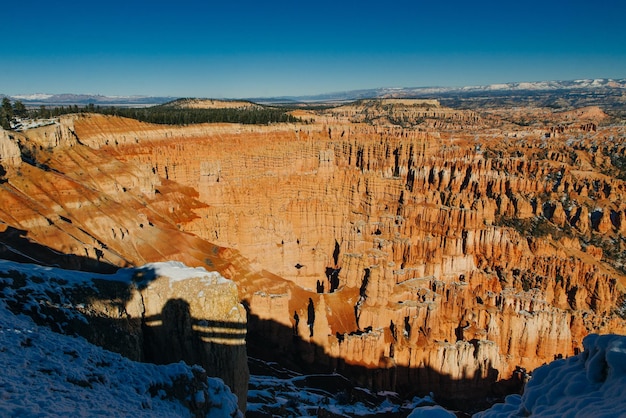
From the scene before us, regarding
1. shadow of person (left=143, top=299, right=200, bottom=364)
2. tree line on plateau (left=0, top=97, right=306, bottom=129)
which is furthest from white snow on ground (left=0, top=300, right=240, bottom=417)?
tree line on plateau (left=0, top=97, right=306, bottom=129)

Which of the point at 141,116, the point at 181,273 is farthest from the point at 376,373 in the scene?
the point at 141,116

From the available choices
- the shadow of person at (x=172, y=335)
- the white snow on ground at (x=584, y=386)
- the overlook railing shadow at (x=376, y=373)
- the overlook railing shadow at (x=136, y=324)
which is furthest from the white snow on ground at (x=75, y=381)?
the overlook railing shadow at (x=376, y=373)

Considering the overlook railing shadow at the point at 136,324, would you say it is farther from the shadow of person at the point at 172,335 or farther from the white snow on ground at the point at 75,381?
the white snow on ground at the point at 75,381

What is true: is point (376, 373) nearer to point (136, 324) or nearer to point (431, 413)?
point (136, 324)

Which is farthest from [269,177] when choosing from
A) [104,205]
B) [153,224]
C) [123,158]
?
[104,205]

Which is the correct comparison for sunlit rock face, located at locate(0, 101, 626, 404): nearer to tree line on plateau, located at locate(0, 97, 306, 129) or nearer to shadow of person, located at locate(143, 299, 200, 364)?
tree line on plateau, located at locate(0, 97, 306, 129)

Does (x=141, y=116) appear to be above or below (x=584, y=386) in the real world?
above
